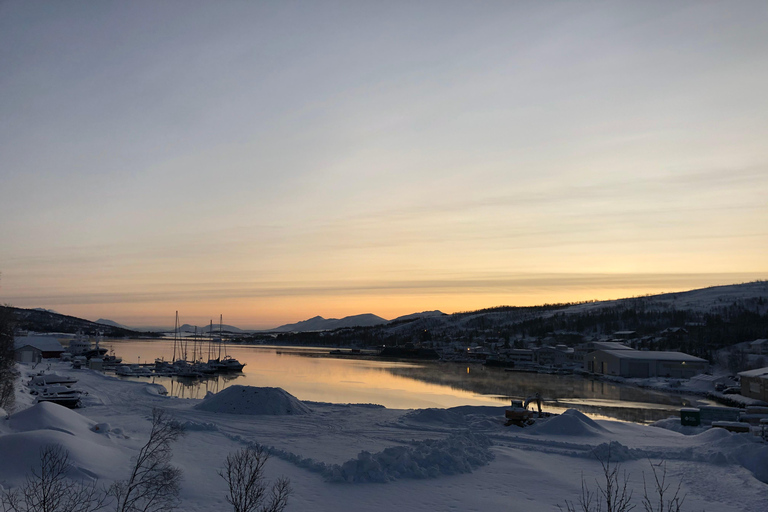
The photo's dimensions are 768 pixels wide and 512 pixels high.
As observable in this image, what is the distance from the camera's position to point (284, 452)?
57.8 ft

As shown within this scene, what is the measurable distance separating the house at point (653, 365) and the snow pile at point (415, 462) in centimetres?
5701

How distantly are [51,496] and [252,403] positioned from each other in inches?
901

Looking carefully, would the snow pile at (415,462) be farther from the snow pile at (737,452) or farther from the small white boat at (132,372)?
the small white boat at (132,372)

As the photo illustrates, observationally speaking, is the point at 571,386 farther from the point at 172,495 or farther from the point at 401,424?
the point at 172,495

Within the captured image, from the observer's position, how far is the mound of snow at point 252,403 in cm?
2803

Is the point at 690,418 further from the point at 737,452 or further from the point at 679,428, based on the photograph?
the point at 737,452

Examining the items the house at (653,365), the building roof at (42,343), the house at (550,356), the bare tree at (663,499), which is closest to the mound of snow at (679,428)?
the bare tree at (663,499)

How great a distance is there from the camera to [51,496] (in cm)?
644

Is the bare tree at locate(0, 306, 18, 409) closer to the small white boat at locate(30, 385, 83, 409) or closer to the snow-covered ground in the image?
the snow-covered ground

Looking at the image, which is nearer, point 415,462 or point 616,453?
point 415,462

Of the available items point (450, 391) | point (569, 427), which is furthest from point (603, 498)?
point (450, 391)

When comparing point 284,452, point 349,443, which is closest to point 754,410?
point 349,443

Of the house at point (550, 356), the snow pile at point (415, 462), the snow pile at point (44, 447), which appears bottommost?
the house at point (550, 356)

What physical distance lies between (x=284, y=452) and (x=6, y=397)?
45.4 ft
